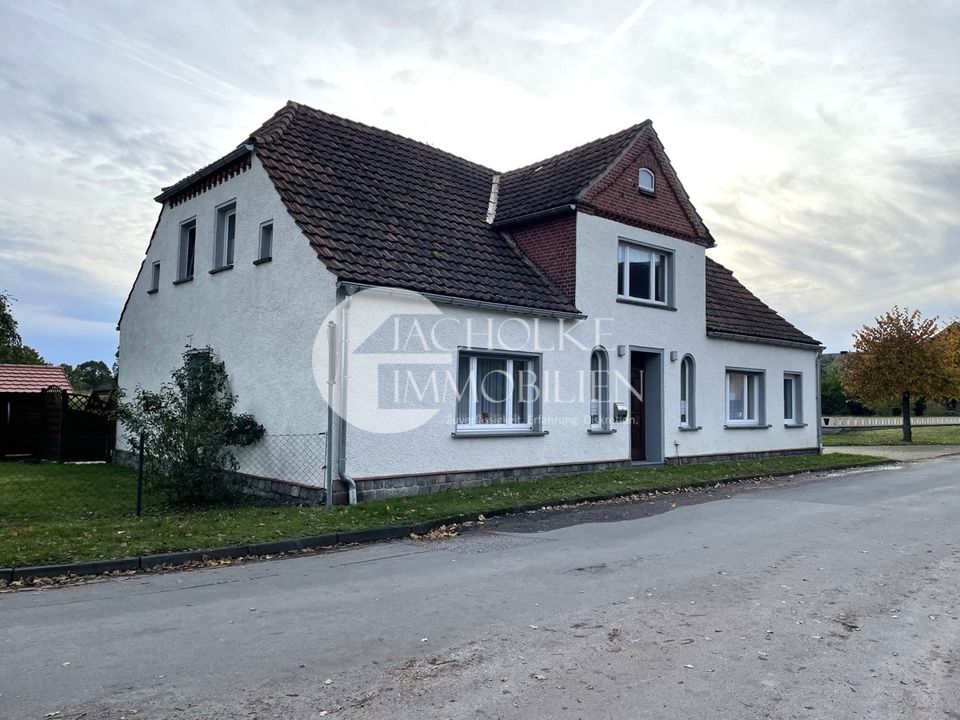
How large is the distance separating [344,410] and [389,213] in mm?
4602

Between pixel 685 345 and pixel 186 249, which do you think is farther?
pixel 685 345

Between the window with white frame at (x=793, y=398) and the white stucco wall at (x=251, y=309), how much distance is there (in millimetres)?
15513

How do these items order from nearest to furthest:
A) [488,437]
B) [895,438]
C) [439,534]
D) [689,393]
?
[439,534] → [488,437] → [689,393] → [895,438]

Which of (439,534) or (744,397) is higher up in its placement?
(744,397)

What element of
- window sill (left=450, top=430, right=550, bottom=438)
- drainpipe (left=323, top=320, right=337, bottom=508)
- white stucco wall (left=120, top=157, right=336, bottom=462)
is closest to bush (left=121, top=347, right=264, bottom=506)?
A: white stucco wall (left=120, top=157, right=336, bottom=462)

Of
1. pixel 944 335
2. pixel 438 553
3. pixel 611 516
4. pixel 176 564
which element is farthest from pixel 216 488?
pixel 944 335

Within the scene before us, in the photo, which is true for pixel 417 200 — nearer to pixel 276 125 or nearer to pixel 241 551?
pixel 276 125

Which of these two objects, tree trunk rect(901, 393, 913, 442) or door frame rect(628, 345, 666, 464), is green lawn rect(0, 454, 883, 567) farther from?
tree trunk rect(901, 393, 913, 442)

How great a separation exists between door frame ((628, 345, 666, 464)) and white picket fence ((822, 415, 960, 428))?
109 feet

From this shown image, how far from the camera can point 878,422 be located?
45750 mm

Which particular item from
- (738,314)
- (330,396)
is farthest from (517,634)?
(738,314)

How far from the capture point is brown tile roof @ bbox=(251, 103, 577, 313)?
41.7 feet

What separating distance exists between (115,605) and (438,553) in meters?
3.47

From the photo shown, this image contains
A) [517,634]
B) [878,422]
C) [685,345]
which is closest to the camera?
[517,634]
